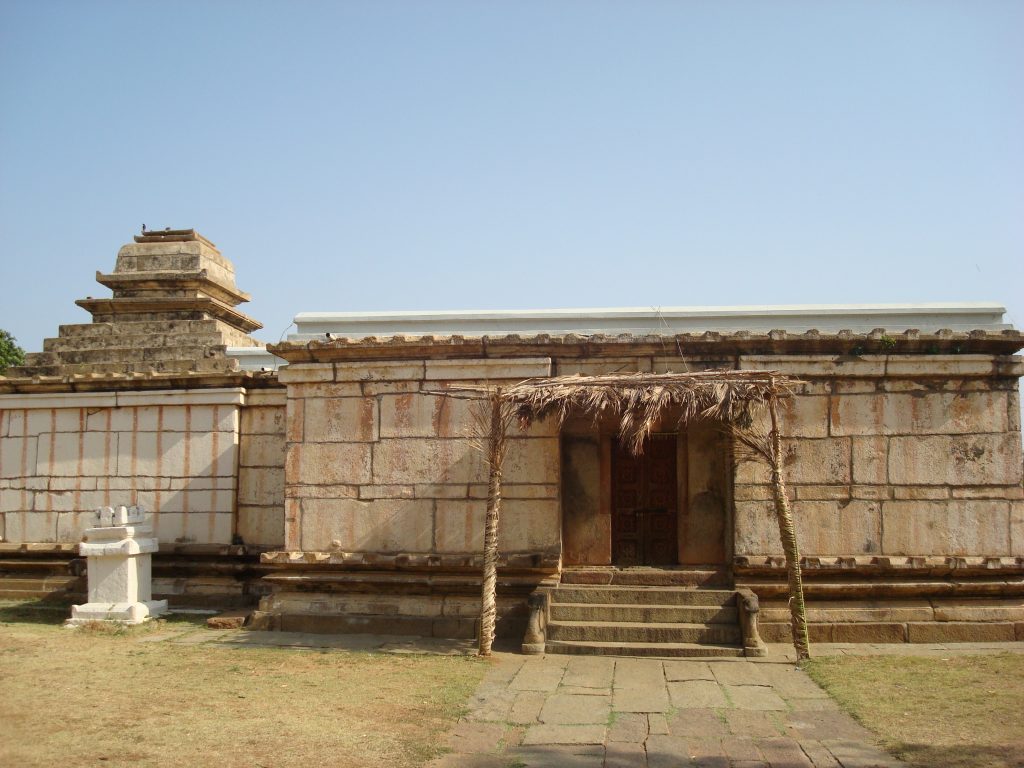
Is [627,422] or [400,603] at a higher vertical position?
[627,422]

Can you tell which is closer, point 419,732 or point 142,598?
point 419,732

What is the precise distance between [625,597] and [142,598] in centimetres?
559

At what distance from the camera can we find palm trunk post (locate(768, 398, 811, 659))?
8.42 m

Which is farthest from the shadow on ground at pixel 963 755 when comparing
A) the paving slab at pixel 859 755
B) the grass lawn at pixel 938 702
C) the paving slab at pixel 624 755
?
the paving slab at pixel 624 755

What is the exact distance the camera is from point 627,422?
27.9 feet

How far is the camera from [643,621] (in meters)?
9.07

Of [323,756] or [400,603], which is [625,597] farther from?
[323,756]

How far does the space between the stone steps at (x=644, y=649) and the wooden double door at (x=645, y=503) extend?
4.68ft

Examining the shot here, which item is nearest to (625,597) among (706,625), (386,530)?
(706,625)

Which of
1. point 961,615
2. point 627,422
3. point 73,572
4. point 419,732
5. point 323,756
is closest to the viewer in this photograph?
point 323,756

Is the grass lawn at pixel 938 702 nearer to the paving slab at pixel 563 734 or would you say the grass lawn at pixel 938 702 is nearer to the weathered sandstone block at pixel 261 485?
the paving slab at pixel 563 734

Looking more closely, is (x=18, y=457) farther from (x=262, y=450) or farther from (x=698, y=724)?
(x=698, y=724)

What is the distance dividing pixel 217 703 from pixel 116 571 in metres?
4.34

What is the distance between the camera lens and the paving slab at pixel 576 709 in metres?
6.64
